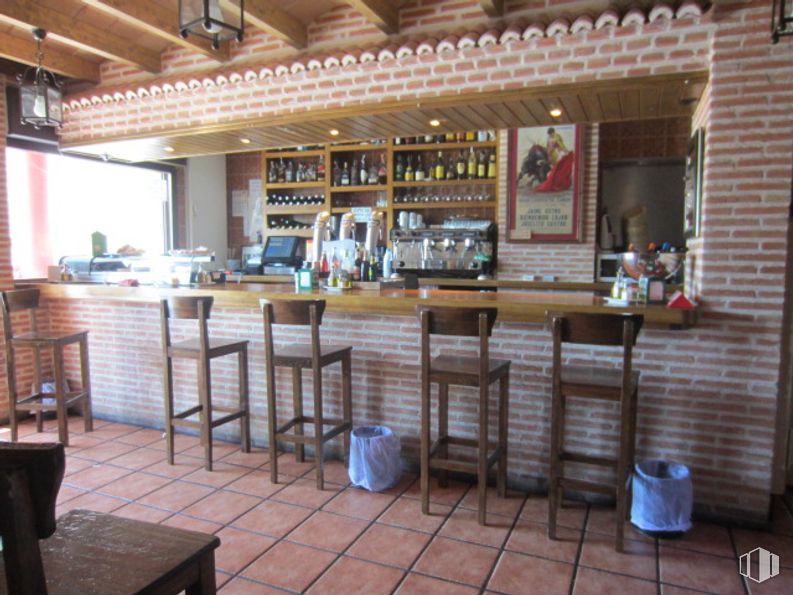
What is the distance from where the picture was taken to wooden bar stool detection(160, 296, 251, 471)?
363 cm

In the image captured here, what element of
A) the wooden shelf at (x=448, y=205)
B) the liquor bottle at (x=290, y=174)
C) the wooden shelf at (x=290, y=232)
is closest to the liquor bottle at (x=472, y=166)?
the wooden shelf at (x=448, y=205)

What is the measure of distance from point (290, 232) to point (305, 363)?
4.84 meters

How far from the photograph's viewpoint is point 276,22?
12.5 feet

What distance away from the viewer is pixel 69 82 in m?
5.14

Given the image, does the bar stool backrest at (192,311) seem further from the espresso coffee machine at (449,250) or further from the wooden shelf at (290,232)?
the wooden shelf at (290,232)

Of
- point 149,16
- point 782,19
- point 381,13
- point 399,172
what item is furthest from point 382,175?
point 782,19

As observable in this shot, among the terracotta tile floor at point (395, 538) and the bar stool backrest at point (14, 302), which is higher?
the bar stool backrest at point (14, 302)

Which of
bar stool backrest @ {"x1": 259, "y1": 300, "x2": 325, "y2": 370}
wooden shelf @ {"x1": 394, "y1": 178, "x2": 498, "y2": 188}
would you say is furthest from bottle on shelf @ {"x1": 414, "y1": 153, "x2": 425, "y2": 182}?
bar stool backrest @ {"x1": 259, "y1": 300, "x2": 325, "y2": 370}

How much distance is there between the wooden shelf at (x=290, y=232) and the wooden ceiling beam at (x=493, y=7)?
4695mm

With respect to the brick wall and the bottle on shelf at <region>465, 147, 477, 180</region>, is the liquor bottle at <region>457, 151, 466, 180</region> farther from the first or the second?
the brick wall

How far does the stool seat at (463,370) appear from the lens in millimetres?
2947

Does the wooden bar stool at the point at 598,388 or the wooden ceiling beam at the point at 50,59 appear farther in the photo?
the wooden ceiling beam at the point at 50,59

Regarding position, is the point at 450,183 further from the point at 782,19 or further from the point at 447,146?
the point at 782,19

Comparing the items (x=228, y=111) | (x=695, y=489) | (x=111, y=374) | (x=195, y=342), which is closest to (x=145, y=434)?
(x=111, y=374)
